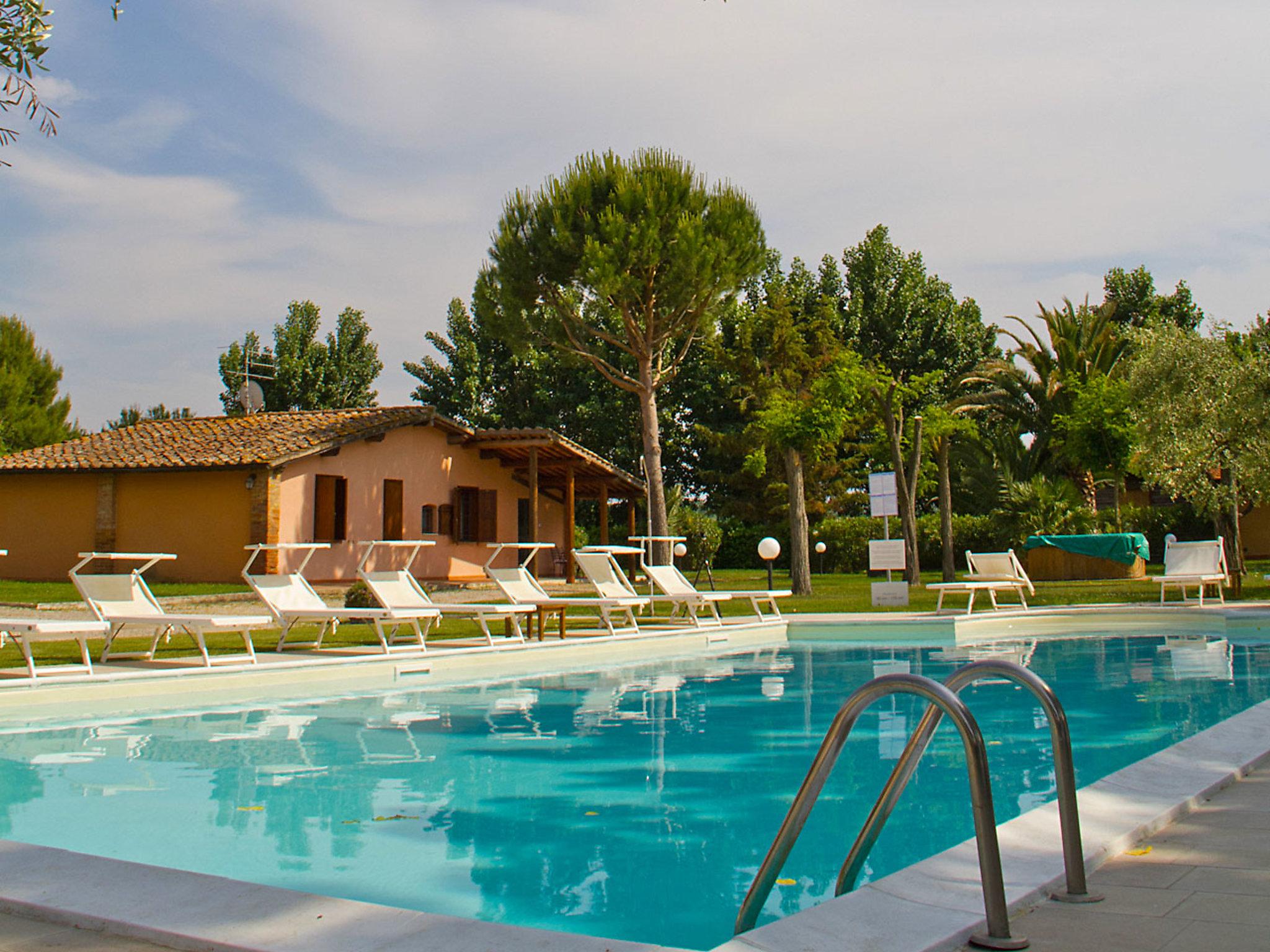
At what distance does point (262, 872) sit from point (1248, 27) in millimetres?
9283

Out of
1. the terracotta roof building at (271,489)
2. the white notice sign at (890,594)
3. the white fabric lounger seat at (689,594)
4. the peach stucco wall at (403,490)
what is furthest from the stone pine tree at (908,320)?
the white fabric lounger seat at (689,594)

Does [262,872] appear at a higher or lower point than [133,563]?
lower

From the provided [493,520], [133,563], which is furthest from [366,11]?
[493,520]

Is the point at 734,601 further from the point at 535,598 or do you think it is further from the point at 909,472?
the point at 535,598

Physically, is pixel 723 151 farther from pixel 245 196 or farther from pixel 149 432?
pixel 149 432

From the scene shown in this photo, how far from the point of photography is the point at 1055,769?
2.90m

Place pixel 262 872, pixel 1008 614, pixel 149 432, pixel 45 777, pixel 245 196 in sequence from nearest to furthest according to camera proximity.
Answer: pixel 262 872 → pixel 45 777 → pixel 1008 614 → pixel 245 196 → pixel 149 432

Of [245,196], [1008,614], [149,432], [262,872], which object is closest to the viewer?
[262,872]

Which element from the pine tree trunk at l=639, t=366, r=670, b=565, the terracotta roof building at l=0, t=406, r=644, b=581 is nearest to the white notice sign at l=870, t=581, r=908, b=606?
the pine tree trunk at l=639, t=366, r=670, b=565

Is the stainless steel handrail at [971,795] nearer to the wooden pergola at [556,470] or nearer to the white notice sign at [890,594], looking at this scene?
the white notice sign at [890,594]

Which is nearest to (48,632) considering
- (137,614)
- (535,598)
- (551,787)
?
(137,614)

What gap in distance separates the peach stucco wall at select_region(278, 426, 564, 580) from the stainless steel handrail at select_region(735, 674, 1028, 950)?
20.3 m

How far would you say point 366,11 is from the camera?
8836 mm

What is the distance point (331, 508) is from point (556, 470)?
23.2ft
